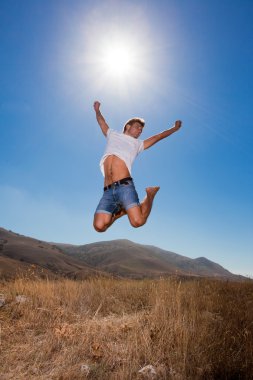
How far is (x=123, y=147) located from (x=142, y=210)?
1.08 m

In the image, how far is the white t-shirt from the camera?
5.15 meters

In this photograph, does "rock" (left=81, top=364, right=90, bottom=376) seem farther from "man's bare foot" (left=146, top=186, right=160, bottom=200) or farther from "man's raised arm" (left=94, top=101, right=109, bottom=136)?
"man's raised arm" (left=94, top=101, right=109, bottom=136)

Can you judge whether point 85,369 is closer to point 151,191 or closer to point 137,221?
point 137,221

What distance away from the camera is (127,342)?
4.77 m

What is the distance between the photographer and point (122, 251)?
134000 millimetres

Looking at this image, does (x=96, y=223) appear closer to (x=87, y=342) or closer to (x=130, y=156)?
(x=130, y=156)

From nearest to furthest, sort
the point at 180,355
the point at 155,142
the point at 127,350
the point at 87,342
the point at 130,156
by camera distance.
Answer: the point at 180,355, the point at 127,350, the point at 87,342, the point at 130,156, the point at 155,142

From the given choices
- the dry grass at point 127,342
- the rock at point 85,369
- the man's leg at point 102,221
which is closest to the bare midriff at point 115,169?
the man's leg at point 102,221

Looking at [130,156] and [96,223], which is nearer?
[96,223]

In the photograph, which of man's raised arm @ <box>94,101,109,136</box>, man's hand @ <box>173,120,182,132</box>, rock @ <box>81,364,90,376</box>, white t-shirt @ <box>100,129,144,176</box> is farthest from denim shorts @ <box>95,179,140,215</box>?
rock @ <box>81,364,90,376</box>

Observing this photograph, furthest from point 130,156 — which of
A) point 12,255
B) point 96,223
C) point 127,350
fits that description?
point 12,255

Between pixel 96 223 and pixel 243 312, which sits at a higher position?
pixel 96 223

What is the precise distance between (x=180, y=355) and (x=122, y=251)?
131833 mm

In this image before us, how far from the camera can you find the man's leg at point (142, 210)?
186 inches
